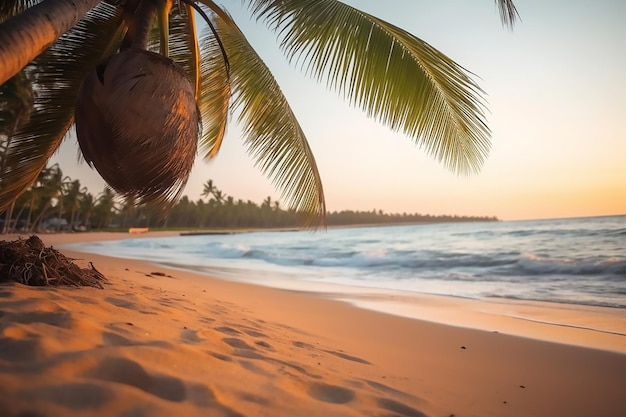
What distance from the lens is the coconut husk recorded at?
10.5 feet

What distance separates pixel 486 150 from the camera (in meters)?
3.61

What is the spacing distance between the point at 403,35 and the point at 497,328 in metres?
3.25

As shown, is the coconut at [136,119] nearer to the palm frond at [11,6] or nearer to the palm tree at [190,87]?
the palm tree at [190,87]

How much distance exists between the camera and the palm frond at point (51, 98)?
4113mm

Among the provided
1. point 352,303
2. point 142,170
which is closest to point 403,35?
point 142,170

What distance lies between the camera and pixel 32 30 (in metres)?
1.88

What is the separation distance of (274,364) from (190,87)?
6.33ft

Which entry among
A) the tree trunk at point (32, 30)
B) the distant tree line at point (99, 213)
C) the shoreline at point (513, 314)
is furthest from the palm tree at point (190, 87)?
the distant tree line at point (99, 213)

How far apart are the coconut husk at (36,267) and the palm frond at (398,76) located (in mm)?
2912

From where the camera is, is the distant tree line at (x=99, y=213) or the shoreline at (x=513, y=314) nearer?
the shoreline at (x=513, y=314)

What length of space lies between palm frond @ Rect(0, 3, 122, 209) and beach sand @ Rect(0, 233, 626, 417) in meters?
1.75

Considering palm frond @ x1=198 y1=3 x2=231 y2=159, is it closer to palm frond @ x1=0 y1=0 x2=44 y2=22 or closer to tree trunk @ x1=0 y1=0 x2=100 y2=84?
palm frond @ x1=0 y1=0 x2=44 y2=22

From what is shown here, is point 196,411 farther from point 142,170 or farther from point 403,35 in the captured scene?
point 403,35

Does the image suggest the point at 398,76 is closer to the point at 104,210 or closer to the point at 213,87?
the point at 213,87
